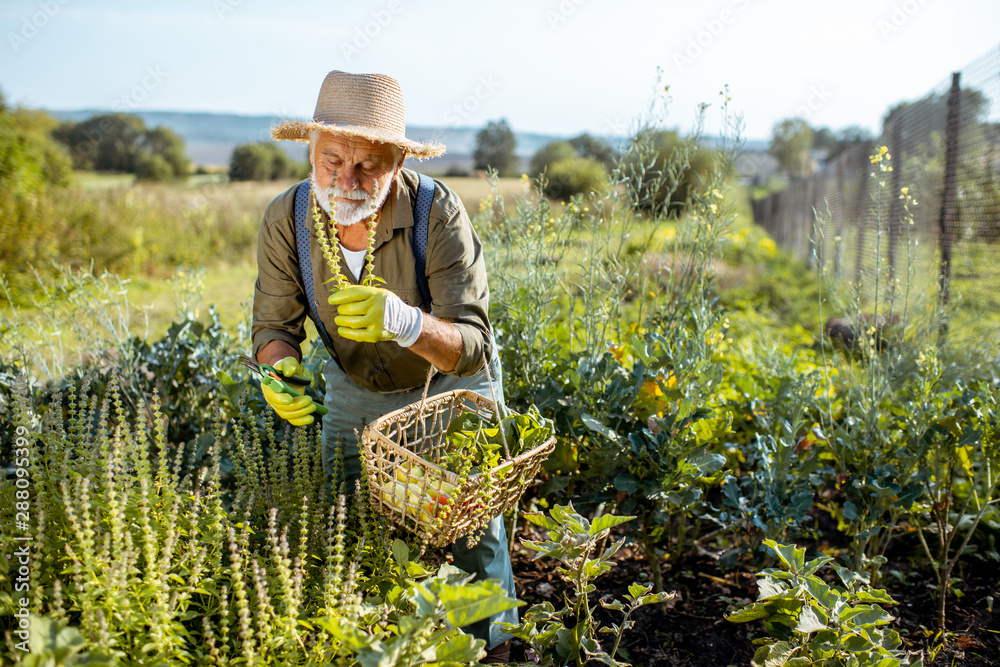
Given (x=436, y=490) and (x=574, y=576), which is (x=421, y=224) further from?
(x=574, y=576)

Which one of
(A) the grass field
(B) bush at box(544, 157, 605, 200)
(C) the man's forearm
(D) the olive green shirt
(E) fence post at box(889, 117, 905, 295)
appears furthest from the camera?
(A) the grass field

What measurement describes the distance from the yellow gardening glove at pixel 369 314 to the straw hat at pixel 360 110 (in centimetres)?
51

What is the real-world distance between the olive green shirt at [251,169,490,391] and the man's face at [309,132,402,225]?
8 cm

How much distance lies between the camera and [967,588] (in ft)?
7.36

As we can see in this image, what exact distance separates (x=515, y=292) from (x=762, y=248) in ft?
31.1

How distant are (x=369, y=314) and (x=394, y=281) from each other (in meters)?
0.53

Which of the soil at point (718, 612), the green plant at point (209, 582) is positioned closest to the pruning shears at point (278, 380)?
the green plant at point (209, 582)

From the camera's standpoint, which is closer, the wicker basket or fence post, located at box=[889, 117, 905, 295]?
the wicker basket

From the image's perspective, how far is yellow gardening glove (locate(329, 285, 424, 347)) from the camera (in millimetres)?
1516

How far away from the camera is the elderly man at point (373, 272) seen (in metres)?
1.85

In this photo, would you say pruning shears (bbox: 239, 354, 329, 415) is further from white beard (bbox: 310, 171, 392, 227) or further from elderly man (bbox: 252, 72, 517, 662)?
white beard (bbox: 310, 171, 392, 227)

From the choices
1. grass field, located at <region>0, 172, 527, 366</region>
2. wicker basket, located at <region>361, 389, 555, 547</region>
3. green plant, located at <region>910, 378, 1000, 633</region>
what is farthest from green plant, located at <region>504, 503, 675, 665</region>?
grass field, located at <region>0, 172, 527, 366</region>

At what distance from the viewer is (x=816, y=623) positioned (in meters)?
1.45

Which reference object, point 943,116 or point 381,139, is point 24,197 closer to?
point 381,139
